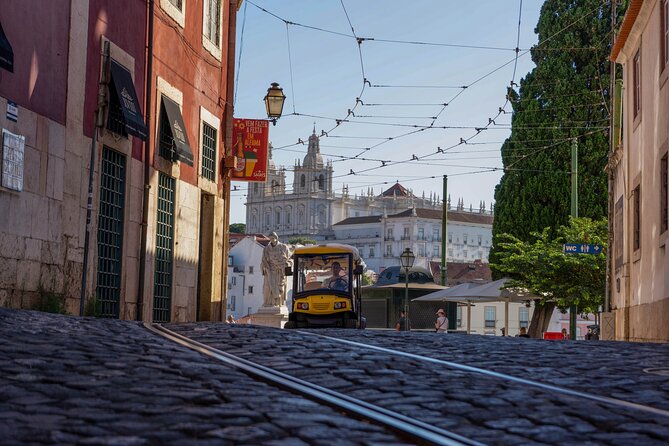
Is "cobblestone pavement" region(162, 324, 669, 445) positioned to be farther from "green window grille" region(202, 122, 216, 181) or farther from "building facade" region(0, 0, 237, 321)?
"green window grille" region(202, 122, 216, 181)

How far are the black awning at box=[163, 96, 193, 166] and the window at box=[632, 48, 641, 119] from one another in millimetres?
8872

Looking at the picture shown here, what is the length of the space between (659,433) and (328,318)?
19974 millimetres

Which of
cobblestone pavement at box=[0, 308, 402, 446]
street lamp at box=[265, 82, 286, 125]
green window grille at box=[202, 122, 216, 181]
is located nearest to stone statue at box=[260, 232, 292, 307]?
street lamp at box=[265, 82, 286, 125]

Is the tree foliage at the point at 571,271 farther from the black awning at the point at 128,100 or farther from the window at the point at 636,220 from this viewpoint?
the black awning at the point at 128,100

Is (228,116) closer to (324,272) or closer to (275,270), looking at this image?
(324,272)

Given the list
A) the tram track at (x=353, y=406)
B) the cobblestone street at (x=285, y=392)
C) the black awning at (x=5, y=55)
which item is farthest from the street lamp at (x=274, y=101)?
the tram track at (x=353, y=406)

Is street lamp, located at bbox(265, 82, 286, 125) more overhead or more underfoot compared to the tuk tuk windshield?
more overhead

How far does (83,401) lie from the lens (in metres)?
6.19

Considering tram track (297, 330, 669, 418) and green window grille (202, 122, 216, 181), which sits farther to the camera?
green window grille (202, 122, 216, 181)

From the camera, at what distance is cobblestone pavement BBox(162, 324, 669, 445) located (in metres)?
6.18

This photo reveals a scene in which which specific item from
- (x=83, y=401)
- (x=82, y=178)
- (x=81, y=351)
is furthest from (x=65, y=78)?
(x=83, y=401)

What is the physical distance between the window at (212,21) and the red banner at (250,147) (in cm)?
307

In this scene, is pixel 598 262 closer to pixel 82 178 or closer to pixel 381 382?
pixel 82 178

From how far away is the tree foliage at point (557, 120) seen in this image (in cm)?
4769
